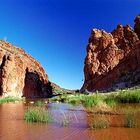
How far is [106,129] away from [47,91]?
4799 inches

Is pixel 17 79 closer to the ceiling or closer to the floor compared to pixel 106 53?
closer to the floor

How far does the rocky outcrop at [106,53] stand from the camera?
91688 mm

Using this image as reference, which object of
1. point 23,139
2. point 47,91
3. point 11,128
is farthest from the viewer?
point 47,91

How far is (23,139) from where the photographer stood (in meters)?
10.2

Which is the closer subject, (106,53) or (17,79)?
(106,53)

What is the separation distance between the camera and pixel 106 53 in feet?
318

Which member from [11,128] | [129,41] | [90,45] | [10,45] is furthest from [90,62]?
[11,128]

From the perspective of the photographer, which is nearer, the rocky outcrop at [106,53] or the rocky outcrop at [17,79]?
the rocky outcrop at [106,53]

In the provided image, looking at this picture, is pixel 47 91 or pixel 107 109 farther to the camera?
pixel 47 91

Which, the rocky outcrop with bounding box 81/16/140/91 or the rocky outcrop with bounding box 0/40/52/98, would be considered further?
the rocky outcrop with bounding box 0/40/52/98

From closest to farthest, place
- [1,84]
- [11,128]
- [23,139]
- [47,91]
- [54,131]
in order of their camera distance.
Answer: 1. [23,139]
2. [54,131]
3. [11,128]
4. [1,84]
5. [47,91]

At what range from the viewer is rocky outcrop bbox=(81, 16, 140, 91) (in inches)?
3610

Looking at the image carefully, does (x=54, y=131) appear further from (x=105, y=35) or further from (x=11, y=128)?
(x=105, y=35)

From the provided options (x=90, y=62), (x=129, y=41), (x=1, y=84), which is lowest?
(x=1, y=84)
